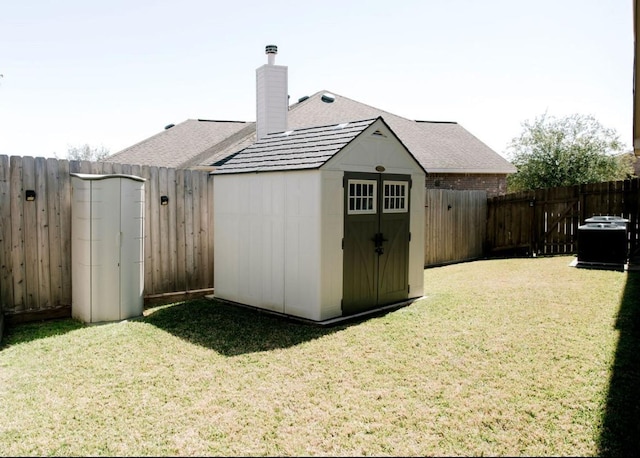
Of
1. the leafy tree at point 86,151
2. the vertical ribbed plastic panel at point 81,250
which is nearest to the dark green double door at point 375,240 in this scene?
the vertical ribbed plastic panel at point 81,250

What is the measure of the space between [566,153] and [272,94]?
18.7m

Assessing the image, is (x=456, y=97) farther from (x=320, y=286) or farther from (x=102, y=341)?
(x=102, y=341)

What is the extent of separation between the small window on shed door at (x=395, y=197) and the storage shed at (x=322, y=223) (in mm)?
17

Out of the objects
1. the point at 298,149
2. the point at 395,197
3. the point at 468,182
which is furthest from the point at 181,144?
the point at 395,197

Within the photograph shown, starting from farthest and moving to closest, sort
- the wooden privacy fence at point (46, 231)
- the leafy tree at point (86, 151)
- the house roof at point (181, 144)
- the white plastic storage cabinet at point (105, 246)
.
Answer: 1. the leafy tree at point (86, 151)
2. the house roof at point (181, 144)
3. the white plastic storage cabinet at point (105, 246)
4. the wooden privacy fence at point (46, 231)

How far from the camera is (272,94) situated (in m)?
10.9

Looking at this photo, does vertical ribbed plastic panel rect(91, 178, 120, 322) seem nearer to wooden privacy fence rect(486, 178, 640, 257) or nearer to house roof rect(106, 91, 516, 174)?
house roof rect(106, 91, 516, 174)

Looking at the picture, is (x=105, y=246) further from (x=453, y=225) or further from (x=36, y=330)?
(x=453, y=225)

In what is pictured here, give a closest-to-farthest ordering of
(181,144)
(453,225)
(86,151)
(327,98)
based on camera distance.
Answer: (453,225)
(181,144)
(327,98)
(86,151)

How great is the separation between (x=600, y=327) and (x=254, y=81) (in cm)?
928

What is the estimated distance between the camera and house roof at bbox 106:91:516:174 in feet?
52.4

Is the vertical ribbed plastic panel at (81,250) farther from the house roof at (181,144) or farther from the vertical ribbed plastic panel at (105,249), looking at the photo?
the house roof at (181,144)

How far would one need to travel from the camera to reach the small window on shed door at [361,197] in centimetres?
685

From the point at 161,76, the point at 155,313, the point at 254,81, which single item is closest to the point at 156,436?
the point at 155,313
